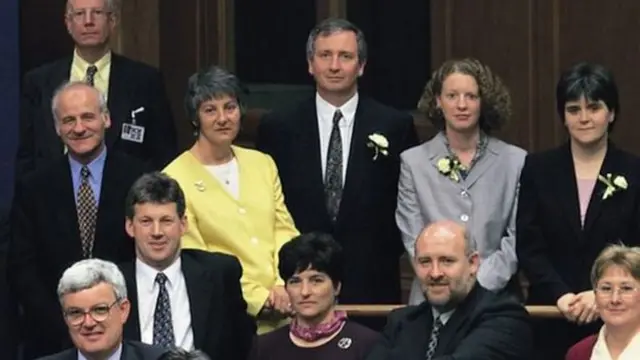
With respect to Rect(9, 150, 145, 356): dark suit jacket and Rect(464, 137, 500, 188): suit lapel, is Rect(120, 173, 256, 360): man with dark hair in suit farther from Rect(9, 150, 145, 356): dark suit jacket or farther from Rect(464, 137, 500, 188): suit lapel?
Rect(464, 137, 500, 188): suit lapel

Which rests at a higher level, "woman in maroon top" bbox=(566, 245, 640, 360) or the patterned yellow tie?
the patterned yellow tie

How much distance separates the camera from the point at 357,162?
27.8 ft

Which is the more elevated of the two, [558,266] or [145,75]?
[145,75]

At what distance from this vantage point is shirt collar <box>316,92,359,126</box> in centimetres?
854

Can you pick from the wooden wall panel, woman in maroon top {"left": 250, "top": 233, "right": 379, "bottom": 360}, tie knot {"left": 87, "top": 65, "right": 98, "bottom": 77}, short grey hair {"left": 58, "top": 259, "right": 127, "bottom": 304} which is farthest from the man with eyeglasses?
the wooden wall panel

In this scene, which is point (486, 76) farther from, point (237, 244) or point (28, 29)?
point (28, 29)

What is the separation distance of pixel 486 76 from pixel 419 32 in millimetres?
1101

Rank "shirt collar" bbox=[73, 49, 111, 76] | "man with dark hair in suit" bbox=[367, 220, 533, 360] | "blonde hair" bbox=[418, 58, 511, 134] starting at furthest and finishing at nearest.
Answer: "shirt collar" bbox=[73, 49, 111, 76] < "blonde hair" bbox=[418, 58, 511, 134] < "man with dark hair in suit" bbox=[367, 220, 533, 360]

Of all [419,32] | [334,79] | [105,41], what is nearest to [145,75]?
[105,41]

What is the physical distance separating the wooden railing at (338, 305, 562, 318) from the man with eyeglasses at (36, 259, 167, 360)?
0.99 meters

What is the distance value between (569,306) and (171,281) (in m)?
1.44

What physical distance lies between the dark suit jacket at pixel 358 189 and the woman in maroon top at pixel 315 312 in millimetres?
470

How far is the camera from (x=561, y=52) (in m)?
9.20

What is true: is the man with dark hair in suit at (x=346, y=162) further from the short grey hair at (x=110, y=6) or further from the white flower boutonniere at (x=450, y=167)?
the short grey hair at (x=110, y=6)
